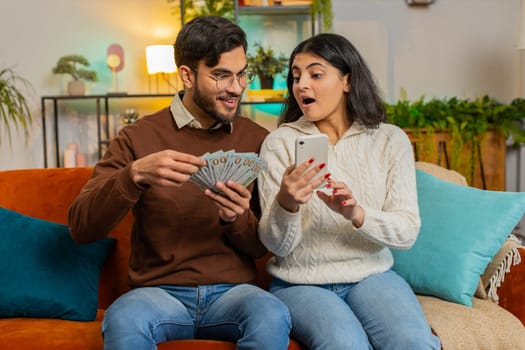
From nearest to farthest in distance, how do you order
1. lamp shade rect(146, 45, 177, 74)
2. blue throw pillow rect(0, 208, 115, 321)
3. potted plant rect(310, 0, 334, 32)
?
blue throw pillow rect(0, 208, 115, 321) < potted plant rect(310, 0, 334, 32) < lamp shade rect(146, 45, 177, 74)

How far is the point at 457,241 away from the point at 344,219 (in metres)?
0.43

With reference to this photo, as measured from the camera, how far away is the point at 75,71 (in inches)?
226

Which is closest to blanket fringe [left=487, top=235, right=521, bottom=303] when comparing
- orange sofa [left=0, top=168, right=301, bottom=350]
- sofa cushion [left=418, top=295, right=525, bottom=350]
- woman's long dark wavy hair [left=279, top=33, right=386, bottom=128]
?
sofa cushion [left=418, top=295, right=525, bottom=350]

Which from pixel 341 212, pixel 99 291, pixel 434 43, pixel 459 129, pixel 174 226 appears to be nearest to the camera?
pixel 341 212

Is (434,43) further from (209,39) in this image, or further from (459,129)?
(209,39)

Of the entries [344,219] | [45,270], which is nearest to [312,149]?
[344,219]

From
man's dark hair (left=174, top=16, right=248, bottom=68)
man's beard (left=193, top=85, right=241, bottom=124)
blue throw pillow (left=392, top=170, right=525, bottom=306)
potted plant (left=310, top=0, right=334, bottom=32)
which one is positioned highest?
potted plant (left=310, top=0, right=334, bottom=32)

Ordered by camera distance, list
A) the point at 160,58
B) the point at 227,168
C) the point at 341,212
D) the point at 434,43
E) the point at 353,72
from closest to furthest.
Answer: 1. the point at 227,168
2. the point at 341,212
3. the point at 353,72
4. the point at 434,43
5. the point at 160,58

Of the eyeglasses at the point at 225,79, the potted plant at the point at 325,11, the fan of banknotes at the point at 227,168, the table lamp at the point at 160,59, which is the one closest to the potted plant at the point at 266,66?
the potted plant at the point at 325,11

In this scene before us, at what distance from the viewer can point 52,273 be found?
246 cm

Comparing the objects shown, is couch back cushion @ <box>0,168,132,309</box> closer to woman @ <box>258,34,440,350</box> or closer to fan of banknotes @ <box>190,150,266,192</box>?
woman @ <box>258,34,440,350</box>

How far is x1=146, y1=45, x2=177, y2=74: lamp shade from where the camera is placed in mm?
5652

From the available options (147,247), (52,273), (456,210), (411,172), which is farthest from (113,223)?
(456,210)

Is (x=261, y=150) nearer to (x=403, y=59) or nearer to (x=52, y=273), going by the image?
(x=52, y=273)
